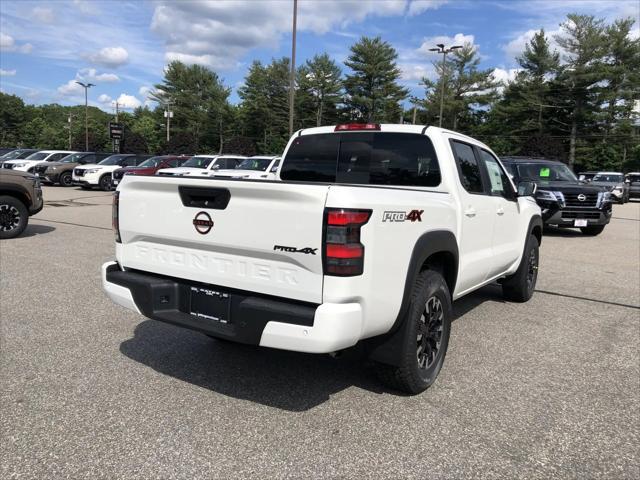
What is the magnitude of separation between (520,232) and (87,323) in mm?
4492

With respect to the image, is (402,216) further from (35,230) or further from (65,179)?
(65,179)

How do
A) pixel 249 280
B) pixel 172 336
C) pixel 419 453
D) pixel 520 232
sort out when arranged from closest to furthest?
pixel 419 453 → pixel 249 280 → pixel 172 336 → pixel 520 232

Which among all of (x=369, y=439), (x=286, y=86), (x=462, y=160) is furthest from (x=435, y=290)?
(x=286, y=86)

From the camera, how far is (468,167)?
4465 millimetres

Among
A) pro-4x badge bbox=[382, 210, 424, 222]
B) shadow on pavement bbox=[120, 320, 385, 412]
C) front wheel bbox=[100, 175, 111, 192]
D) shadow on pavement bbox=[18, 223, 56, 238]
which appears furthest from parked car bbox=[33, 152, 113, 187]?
pro-4x badge bbox=[382, 210, 424, 222]

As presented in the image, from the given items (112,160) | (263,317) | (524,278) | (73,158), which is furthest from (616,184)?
(263,317)

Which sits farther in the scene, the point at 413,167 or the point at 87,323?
the point at 87,323

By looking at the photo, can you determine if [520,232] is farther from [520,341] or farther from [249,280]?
[249,280]

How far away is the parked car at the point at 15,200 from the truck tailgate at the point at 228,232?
7.24 m

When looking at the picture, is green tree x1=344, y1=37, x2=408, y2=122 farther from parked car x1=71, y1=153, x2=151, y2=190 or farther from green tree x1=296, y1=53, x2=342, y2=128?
parked car x1=71, y1=153, x2=151, y2=190

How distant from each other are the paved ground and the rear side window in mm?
1393

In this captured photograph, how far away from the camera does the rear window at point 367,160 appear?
4.14m

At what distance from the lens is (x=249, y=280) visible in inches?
120

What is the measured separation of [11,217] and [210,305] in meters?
8.24
